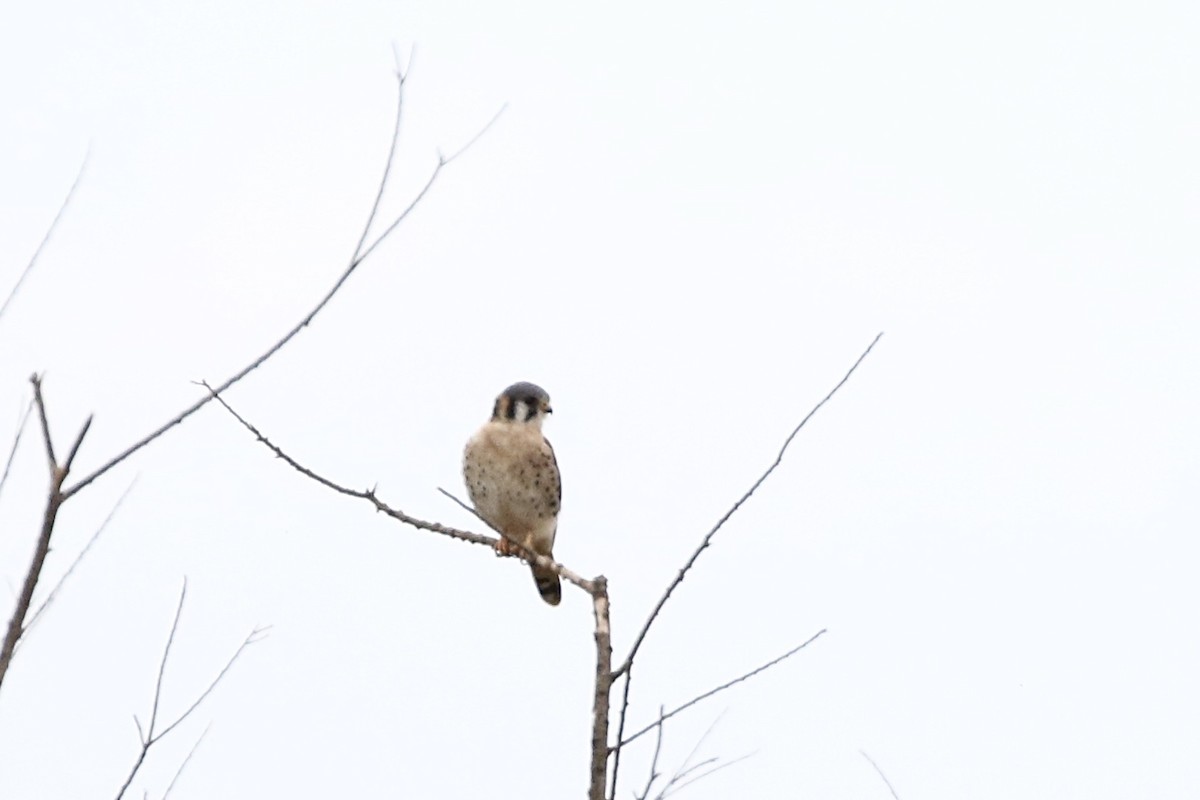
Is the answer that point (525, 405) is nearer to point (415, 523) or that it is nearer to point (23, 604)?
point (415, 523)

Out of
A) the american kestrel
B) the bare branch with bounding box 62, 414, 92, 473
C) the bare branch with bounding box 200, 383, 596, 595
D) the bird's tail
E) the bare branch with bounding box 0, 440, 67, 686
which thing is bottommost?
the bare branch with bounding box 0, 440, 67, 686

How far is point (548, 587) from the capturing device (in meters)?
8.40

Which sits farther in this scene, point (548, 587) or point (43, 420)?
point (548, 587)

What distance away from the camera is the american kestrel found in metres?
7.99

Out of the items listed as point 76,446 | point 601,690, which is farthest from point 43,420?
point 601,690

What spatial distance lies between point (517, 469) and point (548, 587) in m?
0.75

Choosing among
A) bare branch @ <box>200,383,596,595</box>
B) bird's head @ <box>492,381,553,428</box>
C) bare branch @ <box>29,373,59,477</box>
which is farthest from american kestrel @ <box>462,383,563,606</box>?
bare branch @ <box>29,373,59,477</box>

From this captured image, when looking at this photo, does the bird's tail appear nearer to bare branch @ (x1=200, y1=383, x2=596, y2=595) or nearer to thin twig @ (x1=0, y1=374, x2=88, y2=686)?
bare branch @ (x1=200, y1=383, x2=596, y2=595)

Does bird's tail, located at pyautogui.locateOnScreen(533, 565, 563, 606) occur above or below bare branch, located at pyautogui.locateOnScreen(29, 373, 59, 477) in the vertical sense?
above

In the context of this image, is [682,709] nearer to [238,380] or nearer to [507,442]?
[238,380]

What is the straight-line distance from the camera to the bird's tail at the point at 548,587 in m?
8.35

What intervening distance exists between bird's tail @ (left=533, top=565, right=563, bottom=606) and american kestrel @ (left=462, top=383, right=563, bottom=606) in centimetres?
6

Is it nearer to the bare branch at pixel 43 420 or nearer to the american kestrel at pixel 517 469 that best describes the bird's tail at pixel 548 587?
the american kestrel at pixel 517 469

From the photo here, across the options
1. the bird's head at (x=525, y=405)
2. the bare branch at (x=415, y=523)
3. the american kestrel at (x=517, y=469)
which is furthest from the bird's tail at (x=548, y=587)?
the bare branch at (x=415, y=523)
